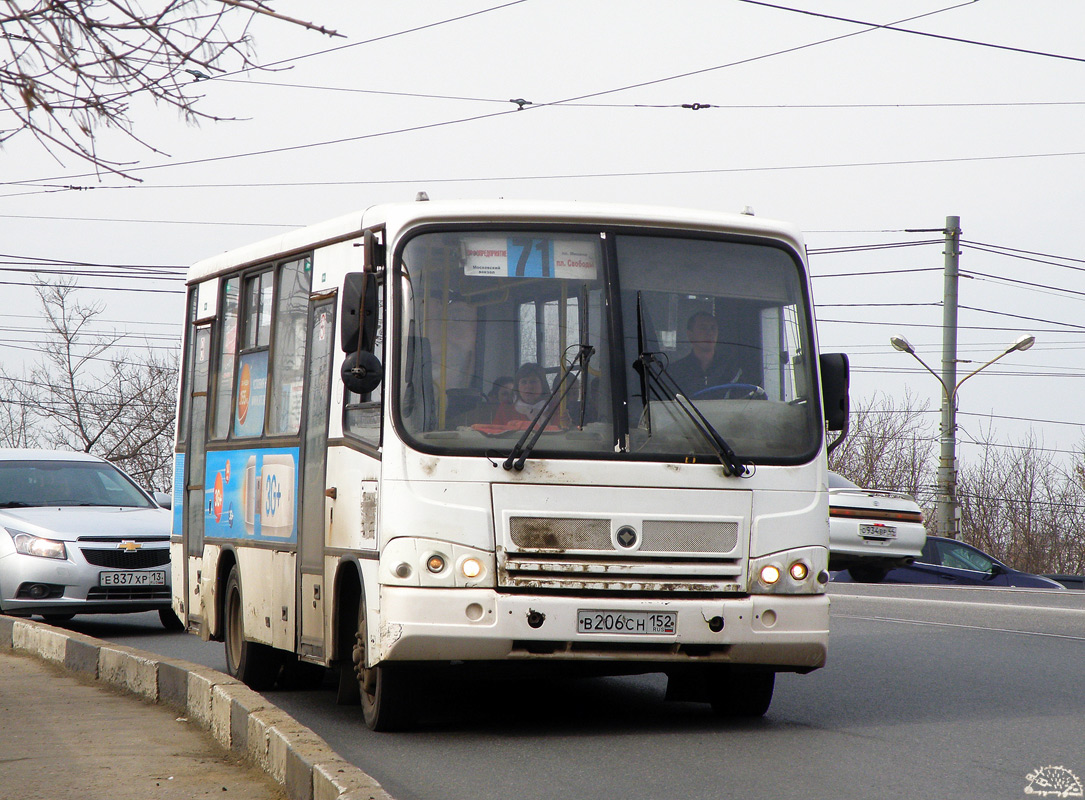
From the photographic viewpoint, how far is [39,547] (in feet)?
47.9

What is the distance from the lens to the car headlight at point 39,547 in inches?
573

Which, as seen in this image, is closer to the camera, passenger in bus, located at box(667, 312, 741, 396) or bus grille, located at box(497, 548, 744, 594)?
bus grille, located at box(497, 548, 744, 594)

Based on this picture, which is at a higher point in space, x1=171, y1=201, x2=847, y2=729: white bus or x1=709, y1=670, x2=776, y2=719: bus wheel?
x1=171, y1=201, x2=847, y2=729: white bus

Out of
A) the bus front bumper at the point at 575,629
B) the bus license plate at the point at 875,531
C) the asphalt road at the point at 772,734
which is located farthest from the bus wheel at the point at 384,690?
the bus license plate at the point at 875,531

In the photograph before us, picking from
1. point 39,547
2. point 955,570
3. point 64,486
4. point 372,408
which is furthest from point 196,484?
point 955,570

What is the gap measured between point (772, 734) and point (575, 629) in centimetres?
129

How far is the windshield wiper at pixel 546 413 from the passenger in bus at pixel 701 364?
46 cm

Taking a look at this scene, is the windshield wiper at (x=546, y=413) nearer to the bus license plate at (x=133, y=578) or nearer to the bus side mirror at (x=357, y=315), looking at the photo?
the bus side mirror at (x=357, y=315)

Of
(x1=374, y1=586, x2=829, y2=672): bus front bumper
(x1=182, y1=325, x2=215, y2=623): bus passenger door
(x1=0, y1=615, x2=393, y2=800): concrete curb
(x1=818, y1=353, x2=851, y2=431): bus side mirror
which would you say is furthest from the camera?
(x1=182, y1=325, x2=215, y2=623): bus passenger door

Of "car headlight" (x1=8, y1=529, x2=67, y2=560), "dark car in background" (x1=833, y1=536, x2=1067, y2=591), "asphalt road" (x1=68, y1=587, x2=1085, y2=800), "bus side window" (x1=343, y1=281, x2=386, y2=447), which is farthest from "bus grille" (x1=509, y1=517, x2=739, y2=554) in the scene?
"dark car in background" (x1=833, y1=536, x2=1067, y2=591)

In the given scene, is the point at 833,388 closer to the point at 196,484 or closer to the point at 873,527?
the point at 196,484

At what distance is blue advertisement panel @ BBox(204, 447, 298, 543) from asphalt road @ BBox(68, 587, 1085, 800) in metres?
1.13

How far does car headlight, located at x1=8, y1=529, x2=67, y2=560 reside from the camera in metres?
14.6

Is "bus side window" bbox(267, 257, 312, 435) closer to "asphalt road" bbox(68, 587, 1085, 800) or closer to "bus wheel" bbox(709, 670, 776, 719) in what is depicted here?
"asphalt road" bbox(68, 587, 1085, 800)
